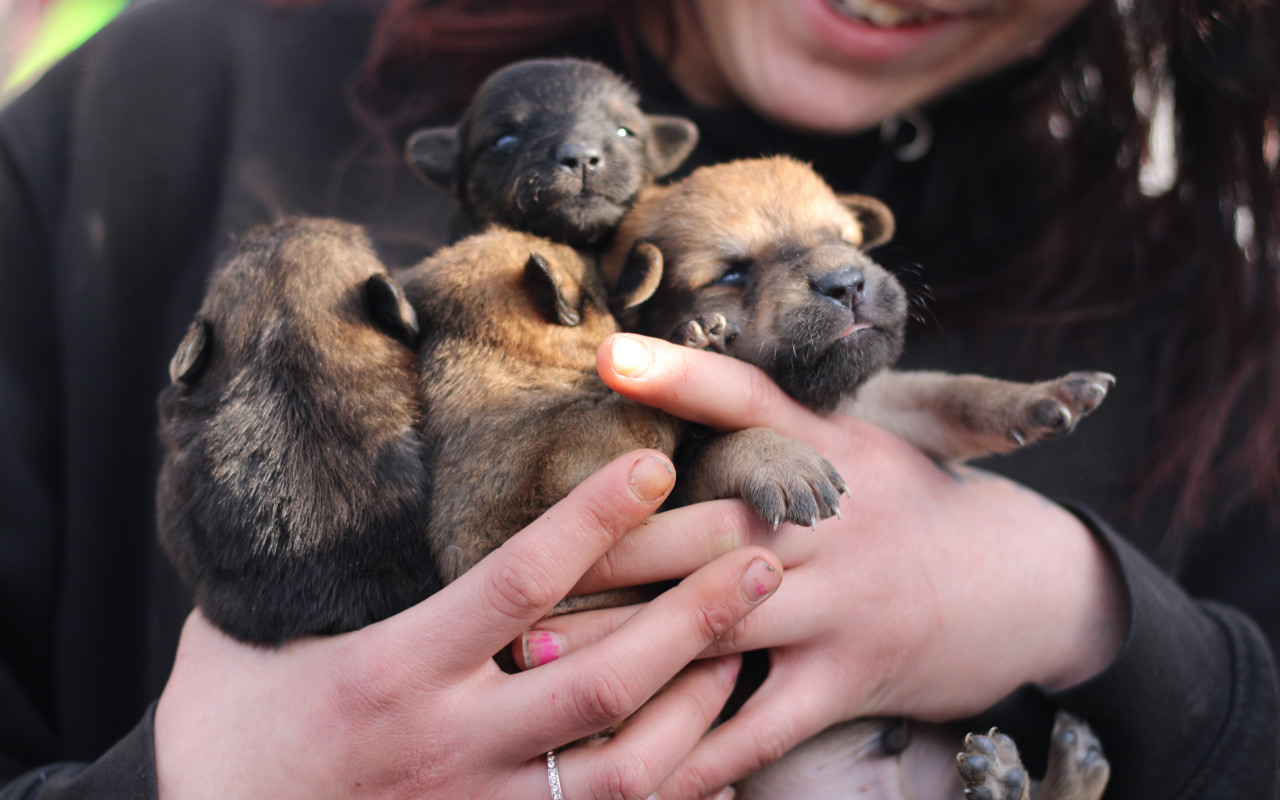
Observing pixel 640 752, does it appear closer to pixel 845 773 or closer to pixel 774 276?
pixel 845 773

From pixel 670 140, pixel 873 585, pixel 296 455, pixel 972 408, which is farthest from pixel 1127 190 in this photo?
pixel 296 455

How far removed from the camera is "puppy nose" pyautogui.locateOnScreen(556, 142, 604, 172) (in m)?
2.43

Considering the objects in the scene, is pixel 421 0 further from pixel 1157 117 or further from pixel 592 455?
pixel 1157 117

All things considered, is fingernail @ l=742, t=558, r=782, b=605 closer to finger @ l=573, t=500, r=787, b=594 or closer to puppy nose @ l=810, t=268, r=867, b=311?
finger @ l=573, t=500, r=787, b=594

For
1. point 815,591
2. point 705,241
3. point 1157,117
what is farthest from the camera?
point 1157,117

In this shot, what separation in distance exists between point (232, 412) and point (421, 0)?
235 cm

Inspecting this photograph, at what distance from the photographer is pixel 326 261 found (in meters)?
2.24

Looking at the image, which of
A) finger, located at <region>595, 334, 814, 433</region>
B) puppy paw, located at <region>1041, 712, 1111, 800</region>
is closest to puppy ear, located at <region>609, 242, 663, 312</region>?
finger, located at <region>595, 334, 814, 433</region>

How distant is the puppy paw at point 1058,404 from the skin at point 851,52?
1.45 metres

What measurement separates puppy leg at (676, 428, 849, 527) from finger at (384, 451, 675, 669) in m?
0.28

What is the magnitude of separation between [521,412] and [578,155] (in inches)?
32.5

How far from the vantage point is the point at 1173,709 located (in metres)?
2.61

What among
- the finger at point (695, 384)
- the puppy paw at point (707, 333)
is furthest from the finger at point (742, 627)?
the puppy paw at point (707, 333)

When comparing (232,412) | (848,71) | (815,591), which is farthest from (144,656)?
(848,71)
